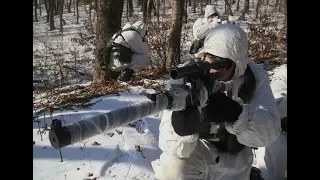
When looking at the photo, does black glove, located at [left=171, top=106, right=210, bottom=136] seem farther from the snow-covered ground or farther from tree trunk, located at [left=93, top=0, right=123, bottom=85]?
tree trunk, located at [left=93, top=0, right=123, bottom=85]

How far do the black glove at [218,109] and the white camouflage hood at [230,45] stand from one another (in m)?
0.29

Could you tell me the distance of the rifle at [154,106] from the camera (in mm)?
950

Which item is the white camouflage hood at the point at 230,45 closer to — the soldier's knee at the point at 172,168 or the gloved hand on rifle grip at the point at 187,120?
the gloved hand on rifle grip at the point at 187,120

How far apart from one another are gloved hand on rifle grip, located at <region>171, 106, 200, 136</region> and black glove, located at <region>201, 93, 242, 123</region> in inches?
4.3

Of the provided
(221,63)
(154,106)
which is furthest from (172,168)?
(154,106)

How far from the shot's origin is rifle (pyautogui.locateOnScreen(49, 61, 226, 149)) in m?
0.95

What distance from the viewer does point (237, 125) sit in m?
1.78

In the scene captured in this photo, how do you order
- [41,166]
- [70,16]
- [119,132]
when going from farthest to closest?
[70,16] → [119,132] → [41,166]

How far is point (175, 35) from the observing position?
6.78 m

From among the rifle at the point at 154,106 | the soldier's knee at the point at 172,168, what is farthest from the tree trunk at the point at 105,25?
the rifle at the point at 154,106

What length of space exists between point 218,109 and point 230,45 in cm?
41
